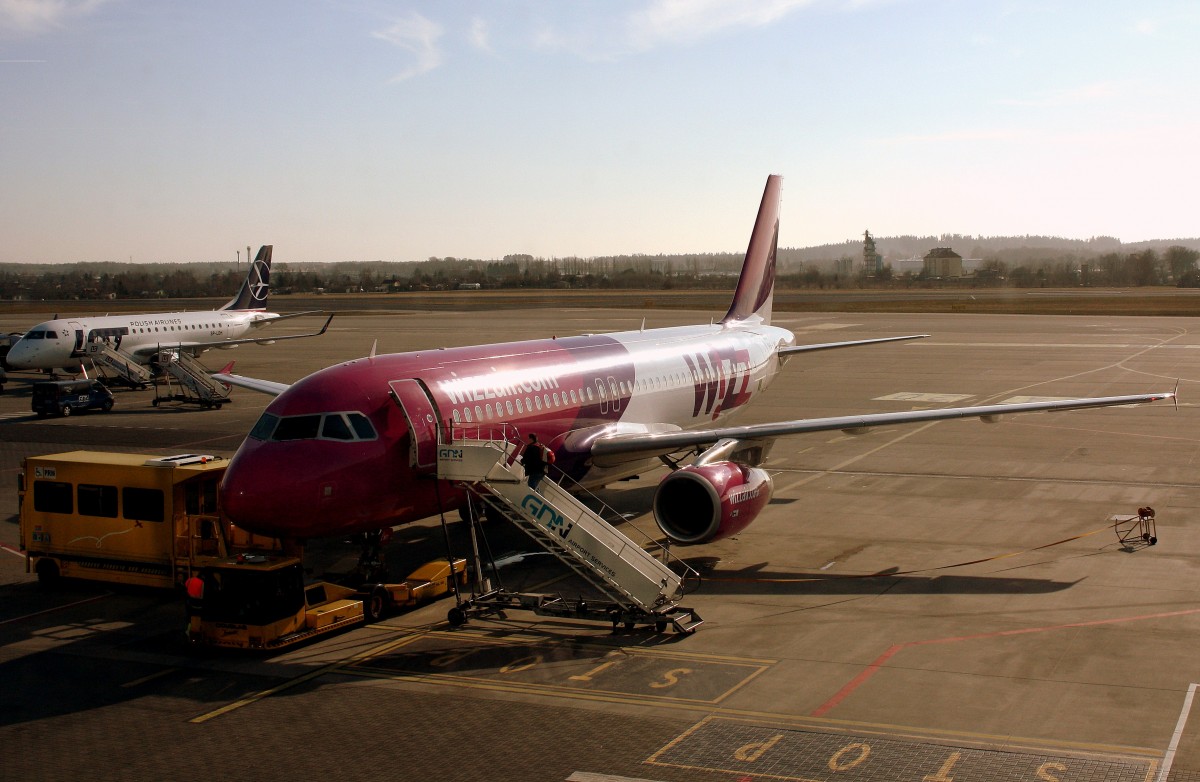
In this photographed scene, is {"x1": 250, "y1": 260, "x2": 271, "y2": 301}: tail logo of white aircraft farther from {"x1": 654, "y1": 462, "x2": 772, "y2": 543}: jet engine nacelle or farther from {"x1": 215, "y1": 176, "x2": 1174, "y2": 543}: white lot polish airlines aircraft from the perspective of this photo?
{"x1": 654, "y1": 462, "x2": 772, "y2": 543}: jet engine nacelle

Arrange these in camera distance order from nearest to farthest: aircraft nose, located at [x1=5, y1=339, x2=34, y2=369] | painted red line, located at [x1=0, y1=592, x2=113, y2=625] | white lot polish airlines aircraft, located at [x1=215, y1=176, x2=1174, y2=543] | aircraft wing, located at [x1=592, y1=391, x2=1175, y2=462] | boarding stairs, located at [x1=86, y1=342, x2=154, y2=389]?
white lot polish airlines aircraft, located at [x1=215, y1=176, x2=1174, y2=543] < painted red line, located at [x1=0, y1=592, x2=113, y2=625] < aircraft wing, located at [x1=592, y1=391, x2=1175, y2=462] < aircraft nose, located at [x1=5, y1=339, x2=34, y2=369] < boarding stairs, located at [x1=86, y1=342, x2=154, y2=389]

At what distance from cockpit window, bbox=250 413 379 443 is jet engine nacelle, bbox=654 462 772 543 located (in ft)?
19.4

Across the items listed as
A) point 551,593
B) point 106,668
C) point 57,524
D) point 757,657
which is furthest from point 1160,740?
point 57,524

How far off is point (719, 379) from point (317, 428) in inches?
566

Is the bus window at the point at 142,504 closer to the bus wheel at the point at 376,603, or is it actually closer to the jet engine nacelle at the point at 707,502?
the bus wheel at the point at 376,603

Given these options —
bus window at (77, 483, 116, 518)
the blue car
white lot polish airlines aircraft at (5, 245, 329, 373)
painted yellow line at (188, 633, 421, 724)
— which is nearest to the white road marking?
painted yellow line at (188, 633, 421, 724)

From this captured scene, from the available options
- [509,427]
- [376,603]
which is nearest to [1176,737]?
[376,603]

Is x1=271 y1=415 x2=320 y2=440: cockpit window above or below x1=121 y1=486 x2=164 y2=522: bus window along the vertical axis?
above

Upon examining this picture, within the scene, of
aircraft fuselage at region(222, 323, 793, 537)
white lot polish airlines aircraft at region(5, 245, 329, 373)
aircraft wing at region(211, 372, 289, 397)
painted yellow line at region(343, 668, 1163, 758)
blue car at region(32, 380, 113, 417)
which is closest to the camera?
painted yellow line at region(343, 668, 1163, 758)

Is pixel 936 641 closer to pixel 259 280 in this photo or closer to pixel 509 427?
pixel 509 427

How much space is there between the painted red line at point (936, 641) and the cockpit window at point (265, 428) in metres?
10.2

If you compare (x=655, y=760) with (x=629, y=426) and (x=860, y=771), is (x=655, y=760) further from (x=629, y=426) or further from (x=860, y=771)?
(x=629, y=426)

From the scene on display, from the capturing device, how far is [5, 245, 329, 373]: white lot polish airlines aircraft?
188ft

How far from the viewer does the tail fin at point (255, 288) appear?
7050 centimetres
